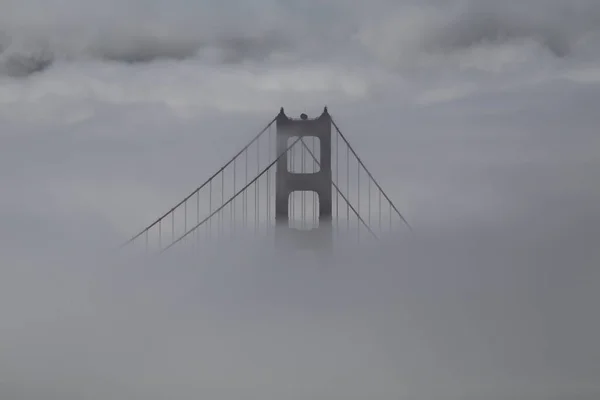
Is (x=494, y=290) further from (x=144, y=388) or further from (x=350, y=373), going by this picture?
(x=144, y=388)

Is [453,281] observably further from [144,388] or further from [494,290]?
[144,388]

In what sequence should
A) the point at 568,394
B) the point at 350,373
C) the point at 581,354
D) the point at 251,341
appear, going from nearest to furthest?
the point at 568,394 → the point at 581,354 → the point at 350,373 → the point at 251,341

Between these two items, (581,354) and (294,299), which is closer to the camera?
(581,354)

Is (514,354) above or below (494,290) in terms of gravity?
below

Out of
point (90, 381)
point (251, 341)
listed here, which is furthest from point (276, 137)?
point (90, 381)

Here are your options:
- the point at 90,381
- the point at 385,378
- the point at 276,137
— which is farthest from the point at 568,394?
the point at 90,381

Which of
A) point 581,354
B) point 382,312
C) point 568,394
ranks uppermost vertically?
point 382,312

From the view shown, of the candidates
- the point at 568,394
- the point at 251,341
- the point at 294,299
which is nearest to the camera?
the point at 568,394
